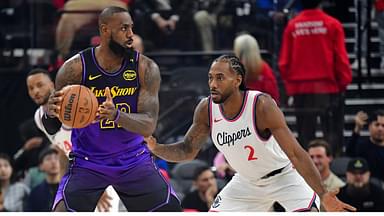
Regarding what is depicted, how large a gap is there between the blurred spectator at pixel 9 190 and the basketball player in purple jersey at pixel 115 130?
3.65 meters

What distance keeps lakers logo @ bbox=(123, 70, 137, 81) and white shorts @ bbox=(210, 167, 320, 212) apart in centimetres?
115

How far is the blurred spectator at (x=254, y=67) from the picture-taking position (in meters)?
11.0

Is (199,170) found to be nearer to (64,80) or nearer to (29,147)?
(29,147)

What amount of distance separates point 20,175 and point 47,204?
833 mm

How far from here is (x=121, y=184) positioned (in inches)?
301

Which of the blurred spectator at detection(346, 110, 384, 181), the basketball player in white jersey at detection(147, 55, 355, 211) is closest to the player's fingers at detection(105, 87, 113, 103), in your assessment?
the basketball player in white jersey at detection(147, 55, 355, 211)

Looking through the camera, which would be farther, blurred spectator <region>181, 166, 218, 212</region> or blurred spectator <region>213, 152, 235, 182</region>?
blurred spectator <region>213, 152, 235, 182</region>

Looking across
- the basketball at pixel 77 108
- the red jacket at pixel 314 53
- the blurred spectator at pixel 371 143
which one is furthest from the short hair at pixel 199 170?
the basketball at pixel 77 108

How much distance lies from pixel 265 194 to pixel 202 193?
2746 millimetres

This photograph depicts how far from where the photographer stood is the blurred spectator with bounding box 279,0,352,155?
36.2 feet

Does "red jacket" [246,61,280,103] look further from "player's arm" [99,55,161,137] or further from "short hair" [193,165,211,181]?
"player's arm" [99,55,161,137]

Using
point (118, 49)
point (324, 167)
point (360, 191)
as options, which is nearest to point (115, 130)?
point (118, 49)

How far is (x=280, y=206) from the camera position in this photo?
8492mm

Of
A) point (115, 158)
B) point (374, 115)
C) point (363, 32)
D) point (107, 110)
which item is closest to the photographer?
point (107, 110)
